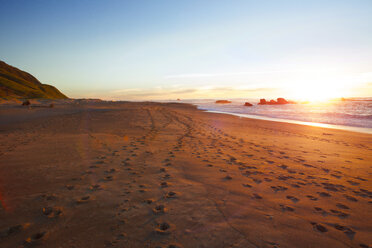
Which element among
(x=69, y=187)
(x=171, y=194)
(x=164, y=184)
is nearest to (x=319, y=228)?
(x=171, y=194)

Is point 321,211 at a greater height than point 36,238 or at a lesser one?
lesser

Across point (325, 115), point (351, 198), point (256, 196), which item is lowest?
point (351, 198)

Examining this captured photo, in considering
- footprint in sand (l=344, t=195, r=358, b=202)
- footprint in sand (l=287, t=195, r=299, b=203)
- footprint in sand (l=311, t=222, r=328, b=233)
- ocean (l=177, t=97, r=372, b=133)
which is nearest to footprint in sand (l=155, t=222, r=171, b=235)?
footprint in sand (l=311, t=222, r=328, b=233)

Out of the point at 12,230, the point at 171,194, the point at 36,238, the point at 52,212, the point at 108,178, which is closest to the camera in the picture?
the point at 36,238

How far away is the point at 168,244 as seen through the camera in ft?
9.05

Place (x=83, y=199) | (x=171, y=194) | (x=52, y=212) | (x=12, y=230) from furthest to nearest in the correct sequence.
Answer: (x=171, y=194), (x=83, y=199), (x=52, y=212), (x=12, y=230)

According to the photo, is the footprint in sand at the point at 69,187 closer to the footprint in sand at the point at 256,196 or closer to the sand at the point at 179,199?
the sand at the point at 179,199

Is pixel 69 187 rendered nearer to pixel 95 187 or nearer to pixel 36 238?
pixel 95 187

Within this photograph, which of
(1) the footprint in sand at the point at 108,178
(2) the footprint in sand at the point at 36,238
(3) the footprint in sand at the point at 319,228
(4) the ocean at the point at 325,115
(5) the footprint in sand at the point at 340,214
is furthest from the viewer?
(4) the ocean at the point at 325,115

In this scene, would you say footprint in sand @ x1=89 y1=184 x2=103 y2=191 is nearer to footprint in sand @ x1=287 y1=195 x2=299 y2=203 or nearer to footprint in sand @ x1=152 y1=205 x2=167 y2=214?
footprint in sand @ x1=152 y1=205 x2=167 y2=214

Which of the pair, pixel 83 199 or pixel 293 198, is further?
pixel 293 198

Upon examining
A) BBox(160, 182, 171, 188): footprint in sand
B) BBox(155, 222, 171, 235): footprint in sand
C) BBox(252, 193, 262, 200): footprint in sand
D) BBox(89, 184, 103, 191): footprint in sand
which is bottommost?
BBox(252, 193, 262, 200): footprint in sand

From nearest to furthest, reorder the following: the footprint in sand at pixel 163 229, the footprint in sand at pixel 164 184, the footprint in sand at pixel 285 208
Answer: the footprint in sand at pixel 163 229
the footprint in sand at pixel 285 208
the footprint in sand at pixel 164 184

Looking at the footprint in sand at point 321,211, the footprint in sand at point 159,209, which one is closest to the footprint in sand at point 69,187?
the footprint in sand at point 159,209
